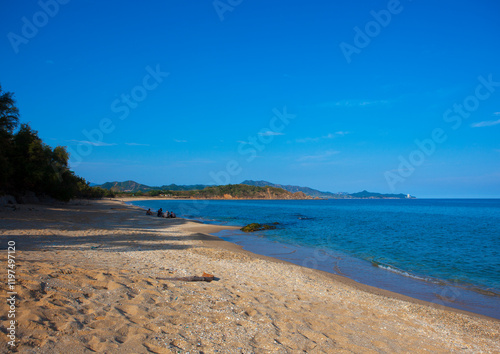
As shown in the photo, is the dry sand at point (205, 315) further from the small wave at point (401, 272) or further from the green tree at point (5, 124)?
the green tree at point (5, 124)

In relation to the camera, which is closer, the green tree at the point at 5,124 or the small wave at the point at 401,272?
the small wave at the point at 401,272

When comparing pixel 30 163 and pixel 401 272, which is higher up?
pixel 30 163

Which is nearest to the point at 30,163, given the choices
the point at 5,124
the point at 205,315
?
the point at 5,124

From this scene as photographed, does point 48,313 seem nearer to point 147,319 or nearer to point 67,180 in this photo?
point 147,319

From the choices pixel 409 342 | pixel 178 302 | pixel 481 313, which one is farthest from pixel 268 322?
pixel 481 313

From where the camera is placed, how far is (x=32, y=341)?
13.1ft

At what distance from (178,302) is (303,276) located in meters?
5.95

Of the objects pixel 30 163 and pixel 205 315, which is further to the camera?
pixel 30 163

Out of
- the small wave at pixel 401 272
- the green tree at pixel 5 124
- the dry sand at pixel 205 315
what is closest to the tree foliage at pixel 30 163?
the green tree at pixel 5 124

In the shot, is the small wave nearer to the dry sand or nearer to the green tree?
the dry sand

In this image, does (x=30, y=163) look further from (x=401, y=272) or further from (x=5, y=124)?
(x=401, y=272)

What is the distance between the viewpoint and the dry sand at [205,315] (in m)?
4.56

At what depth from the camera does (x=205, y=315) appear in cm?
→ 592

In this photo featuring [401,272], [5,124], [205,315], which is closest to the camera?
[205,315]
